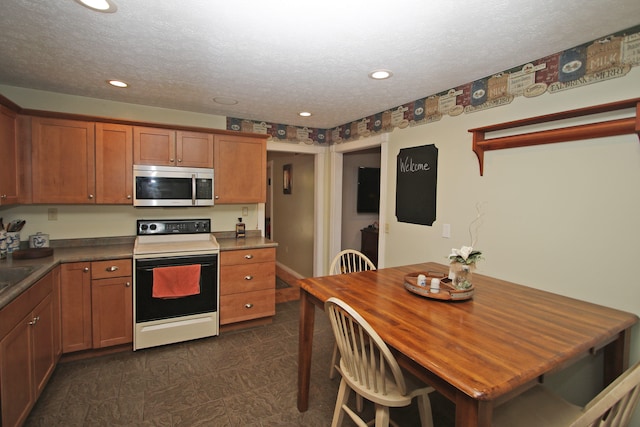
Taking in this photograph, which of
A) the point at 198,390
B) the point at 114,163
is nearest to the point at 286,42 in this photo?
the point at 114,163

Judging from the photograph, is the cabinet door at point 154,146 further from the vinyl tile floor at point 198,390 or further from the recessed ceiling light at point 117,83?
the vinyl tile floor at point 198,390

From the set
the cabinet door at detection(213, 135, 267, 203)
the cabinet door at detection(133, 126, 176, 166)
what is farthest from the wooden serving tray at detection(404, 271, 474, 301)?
the cabinet door at detection(133, 126, 176, 166)

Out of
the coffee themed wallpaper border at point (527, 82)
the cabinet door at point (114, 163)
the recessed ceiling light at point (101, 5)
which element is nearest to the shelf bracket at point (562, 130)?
the coffee themed wallpaper border at point (527, 82)

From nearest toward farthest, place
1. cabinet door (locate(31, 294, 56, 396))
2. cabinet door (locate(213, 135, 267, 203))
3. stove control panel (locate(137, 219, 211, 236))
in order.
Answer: cabinet door (locate(31, 294, 56, 396)), stove control panel (locate(137, 219, 211, 236)), cabinet door (locate(213, 135, 267, 203))

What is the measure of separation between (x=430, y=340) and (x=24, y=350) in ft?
7.44

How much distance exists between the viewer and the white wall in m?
1.69

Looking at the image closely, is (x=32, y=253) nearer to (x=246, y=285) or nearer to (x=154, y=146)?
(x=154, y=146)

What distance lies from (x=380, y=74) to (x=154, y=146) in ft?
7.18

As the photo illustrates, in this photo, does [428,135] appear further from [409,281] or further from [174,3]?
[174,3]

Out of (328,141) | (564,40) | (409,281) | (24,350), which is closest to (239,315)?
(24,350)

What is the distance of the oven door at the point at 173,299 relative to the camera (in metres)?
2.70

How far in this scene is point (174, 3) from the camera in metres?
1.47

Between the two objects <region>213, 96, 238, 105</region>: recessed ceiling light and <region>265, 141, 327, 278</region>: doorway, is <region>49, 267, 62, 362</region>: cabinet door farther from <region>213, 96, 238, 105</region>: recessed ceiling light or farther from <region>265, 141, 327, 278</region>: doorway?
<region>265, 141, 327, 278</region>: doorway

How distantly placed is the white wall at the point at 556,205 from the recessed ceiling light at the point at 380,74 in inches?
28.6
